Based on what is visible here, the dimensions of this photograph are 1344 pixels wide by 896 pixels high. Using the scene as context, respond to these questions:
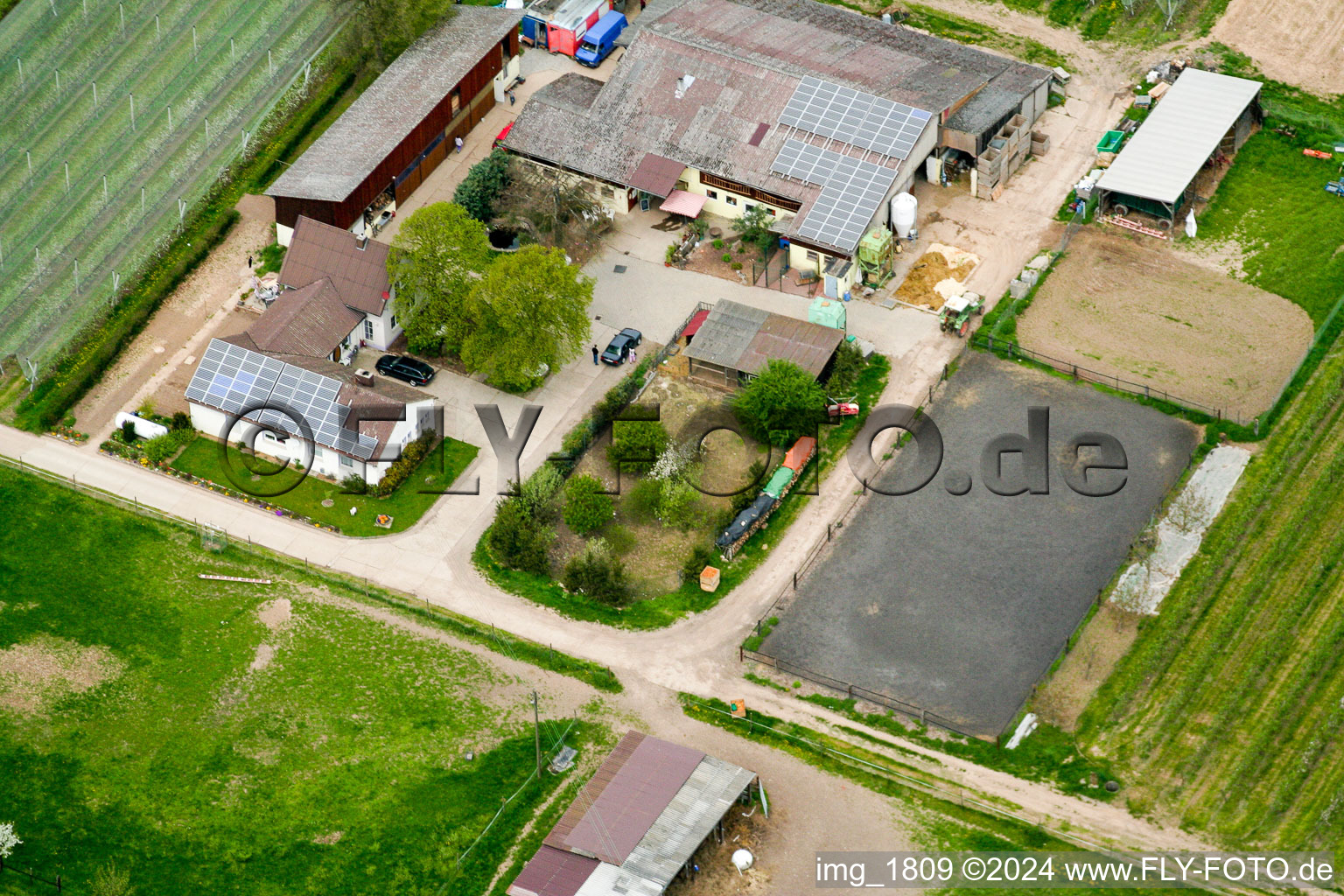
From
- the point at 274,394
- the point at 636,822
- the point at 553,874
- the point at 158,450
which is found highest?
the point at 274,394

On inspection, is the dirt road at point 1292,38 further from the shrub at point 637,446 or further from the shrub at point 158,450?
the shrub at point 158,450

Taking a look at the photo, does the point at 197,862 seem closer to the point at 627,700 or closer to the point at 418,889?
the point at 418,889

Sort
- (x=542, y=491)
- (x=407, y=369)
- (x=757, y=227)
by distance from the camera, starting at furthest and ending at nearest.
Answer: (x=757, y=227) < (x=407, y=369) < (x=542, y=491)

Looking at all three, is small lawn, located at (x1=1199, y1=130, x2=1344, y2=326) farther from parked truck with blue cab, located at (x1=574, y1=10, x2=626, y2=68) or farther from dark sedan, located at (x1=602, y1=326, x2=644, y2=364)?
parked truck with blue cab, located at (x1=574, y1=10, x2=626, y2=68)

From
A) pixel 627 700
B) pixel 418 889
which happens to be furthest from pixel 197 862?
pixel 627 700

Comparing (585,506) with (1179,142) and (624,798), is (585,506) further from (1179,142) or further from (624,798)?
(1179,142)

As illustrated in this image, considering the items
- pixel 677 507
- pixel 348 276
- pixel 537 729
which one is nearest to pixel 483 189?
pixel 348 276

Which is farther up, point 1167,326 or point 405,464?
point 1167,326
